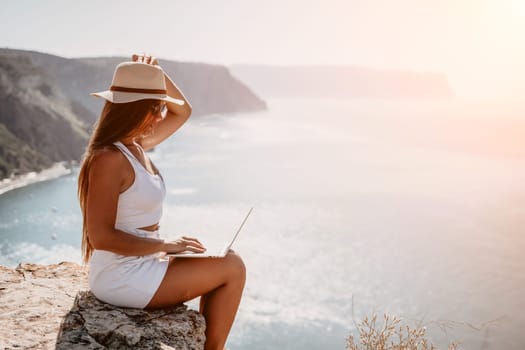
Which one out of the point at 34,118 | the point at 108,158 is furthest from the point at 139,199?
the point at 34,118

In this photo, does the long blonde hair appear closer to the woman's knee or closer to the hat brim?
the hat brim

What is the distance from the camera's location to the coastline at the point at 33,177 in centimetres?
6046

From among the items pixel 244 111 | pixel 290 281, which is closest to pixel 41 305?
pixel 290 281

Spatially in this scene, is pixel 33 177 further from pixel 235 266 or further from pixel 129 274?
pixel 235 266

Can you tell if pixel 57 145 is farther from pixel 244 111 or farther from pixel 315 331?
pixel 244 111

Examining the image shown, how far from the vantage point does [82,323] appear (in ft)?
8.53

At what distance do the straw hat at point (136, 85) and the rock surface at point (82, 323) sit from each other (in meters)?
1.13

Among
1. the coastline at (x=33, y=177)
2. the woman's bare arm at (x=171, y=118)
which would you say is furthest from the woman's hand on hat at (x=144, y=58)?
the coastline at (x=33, y=177)

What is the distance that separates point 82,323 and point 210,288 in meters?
0.68

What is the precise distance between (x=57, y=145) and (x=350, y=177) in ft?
145

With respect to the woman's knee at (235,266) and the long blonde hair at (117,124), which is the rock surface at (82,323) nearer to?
the woman's knee at (235,266)

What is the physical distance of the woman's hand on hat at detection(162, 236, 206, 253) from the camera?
255cm

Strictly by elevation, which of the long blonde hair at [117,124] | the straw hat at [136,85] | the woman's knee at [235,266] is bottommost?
the woman's knee at [235,266]

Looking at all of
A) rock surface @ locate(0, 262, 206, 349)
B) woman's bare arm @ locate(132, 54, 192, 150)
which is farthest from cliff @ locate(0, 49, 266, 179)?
rock surface @ locate(0, 262, 206, 349)
